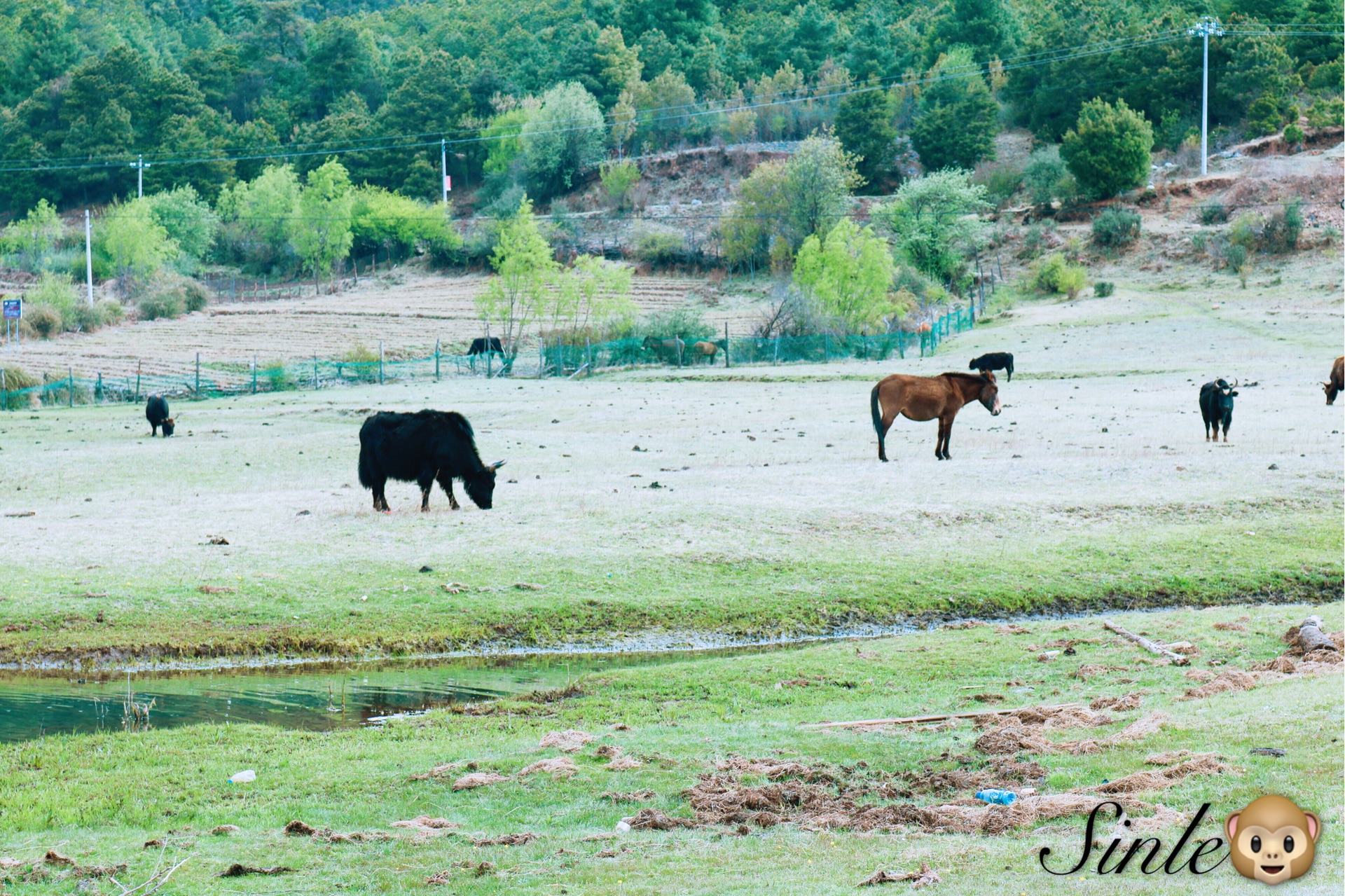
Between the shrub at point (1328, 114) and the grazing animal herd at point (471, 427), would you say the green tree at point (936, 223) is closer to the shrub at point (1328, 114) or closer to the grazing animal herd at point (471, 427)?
the shrub at point (1328, 114)

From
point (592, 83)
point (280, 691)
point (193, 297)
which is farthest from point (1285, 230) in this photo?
point (592, 83)

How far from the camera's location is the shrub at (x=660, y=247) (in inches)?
4144

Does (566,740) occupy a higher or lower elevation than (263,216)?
lower

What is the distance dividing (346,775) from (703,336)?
176 feet

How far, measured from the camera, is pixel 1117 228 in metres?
82.2

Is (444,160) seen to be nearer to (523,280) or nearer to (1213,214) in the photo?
(523,280)

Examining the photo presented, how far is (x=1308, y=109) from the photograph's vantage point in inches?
4107

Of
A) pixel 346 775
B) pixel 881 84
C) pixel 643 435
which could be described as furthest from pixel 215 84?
pixel 346 775

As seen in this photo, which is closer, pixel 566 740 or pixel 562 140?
pixel 566 740

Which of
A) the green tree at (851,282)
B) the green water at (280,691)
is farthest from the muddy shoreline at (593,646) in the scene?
the green tree at (851,282)

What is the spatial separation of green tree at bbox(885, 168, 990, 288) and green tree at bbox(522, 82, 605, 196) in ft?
176

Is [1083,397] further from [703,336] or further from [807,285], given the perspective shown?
[807,285]

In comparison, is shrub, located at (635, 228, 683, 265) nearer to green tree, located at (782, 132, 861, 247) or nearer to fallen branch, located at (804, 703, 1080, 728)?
green tree, located at (782, 132, 861, 247)

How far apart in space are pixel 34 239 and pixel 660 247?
56.5m
